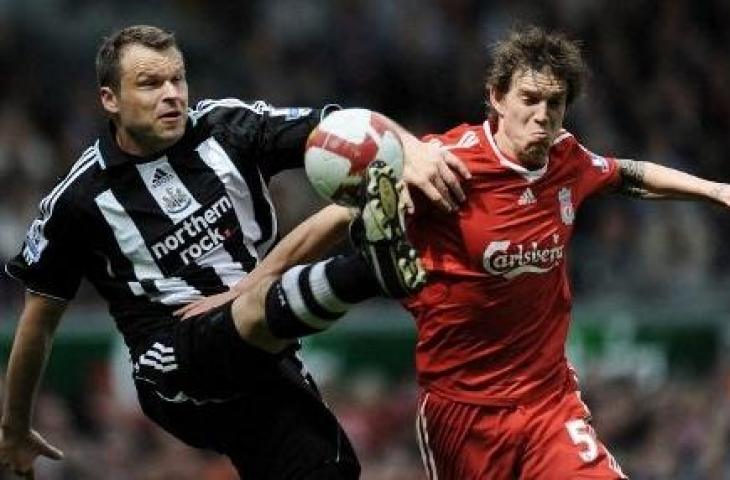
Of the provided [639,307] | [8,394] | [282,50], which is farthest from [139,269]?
[282,50]

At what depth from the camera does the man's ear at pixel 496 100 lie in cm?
778

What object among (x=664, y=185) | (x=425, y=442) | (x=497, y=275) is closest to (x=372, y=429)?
(x=425, y=442)

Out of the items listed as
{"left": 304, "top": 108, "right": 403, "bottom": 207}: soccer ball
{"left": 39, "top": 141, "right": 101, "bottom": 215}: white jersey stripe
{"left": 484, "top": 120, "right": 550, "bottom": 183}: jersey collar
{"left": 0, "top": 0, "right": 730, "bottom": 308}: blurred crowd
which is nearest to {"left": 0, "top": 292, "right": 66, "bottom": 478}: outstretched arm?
{"left": 39, "top": 141, "right": 101, "bottom": 215}: white jersey stripe

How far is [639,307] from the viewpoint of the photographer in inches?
538

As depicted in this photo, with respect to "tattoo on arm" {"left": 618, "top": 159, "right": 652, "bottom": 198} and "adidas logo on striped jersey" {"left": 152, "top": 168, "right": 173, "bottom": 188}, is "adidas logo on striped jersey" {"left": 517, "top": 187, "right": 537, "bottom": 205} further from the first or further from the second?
"adidas logo on striped jersey" {"left": 152, "top": 168, "right": 173, "bottom": 188}

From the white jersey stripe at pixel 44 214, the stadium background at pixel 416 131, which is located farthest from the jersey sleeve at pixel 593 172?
the stadium background at pixel 416 131

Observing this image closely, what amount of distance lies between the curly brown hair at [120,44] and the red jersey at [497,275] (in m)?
1.10

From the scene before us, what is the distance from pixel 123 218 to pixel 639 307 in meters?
6.73

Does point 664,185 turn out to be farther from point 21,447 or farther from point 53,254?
point 21,447

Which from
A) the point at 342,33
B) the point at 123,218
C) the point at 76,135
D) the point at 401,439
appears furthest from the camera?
the point at 342,33

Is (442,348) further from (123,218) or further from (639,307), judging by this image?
(639,307)

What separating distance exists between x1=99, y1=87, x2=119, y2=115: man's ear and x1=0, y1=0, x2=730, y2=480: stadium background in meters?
4.24

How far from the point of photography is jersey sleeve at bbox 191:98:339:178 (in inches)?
299

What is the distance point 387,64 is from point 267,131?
921 cm
